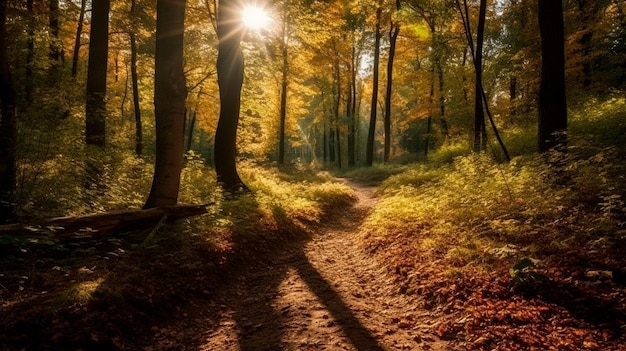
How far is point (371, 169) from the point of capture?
A: 2447cm

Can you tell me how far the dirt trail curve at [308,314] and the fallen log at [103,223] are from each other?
1922mm

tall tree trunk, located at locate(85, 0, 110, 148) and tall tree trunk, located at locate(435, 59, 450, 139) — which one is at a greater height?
tall tree trunk, located at locate(435, 59, 450, 139)

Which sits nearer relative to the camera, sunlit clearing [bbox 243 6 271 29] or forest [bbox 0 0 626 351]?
forest [bbox 0 0 626 351]

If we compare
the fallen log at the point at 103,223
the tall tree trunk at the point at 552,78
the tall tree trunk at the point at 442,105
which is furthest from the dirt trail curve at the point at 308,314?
the tall tree trunk at the point at 442,105

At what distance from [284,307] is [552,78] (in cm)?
786

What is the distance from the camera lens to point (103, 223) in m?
6.04

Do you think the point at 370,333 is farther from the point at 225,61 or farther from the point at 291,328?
the point at 225,61

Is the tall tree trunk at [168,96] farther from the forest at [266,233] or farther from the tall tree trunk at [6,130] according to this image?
the tall tree trunk at [6,130]

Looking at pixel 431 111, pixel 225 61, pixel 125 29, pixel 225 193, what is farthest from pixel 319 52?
pixel 225 193

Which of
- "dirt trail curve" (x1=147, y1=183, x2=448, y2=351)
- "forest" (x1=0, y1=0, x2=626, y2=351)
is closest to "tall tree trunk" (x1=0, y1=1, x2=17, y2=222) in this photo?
"forest" (x1=0, y1=0, x2=626, y2=351)

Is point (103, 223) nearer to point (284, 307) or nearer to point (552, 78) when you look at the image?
point (284, 307)

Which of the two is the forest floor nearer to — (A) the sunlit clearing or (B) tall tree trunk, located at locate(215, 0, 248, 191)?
(B) tall tree trunk, located at locate(215, 0, 248, 191)

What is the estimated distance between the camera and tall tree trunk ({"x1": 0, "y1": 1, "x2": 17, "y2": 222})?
20.4ft

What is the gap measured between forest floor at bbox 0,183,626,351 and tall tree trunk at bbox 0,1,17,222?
1.52 m
